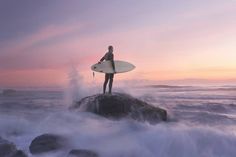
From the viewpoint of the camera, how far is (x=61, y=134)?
35.4 feet

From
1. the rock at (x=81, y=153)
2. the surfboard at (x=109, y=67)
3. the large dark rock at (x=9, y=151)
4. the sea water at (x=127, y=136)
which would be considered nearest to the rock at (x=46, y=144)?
the sea water at (x=127, y=136)

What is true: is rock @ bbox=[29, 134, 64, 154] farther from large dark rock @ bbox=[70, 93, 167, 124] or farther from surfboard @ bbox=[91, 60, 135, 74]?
surfboard @ bbox=[91, 60, 135, 74]

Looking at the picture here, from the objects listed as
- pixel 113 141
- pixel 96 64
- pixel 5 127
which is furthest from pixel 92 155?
pixel 96 64

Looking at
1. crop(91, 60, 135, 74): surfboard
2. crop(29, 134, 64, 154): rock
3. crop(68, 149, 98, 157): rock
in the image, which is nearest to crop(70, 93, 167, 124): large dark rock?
crop(91, 60, 135, 74): surfboard

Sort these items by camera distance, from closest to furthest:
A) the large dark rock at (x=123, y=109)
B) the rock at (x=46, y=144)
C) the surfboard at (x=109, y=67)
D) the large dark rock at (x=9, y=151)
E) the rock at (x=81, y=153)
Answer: the rock at (x=81, y=153) → the large dark rock at (x=9, y=151) → the rock at (x=46, y=144) → the large dark rock at (x=123, y=109) → the surfboard at (x=109, y=67)

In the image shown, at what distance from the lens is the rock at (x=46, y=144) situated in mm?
9659

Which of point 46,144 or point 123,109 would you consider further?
point 123,109

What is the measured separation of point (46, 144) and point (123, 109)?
429cm

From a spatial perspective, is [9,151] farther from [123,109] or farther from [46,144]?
[123,109]

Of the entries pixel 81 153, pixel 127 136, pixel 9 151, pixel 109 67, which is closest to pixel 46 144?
pixel 9 151

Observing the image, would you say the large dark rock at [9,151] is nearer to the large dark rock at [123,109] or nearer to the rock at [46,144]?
the rock at [46,144]

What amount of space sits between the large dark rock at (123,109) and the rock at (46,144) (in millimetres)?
3416

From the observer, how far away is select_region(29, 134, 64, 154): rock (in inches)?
380

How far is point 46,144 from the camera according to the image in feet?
32.5
